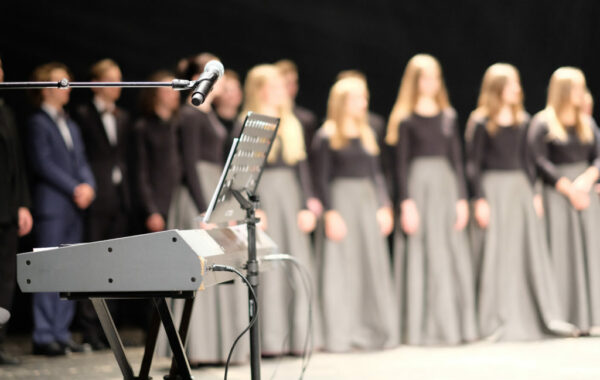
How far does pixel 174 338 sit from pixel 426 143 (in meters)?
3.10

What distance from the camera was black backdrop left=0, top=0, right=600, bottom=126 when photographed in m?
6.89

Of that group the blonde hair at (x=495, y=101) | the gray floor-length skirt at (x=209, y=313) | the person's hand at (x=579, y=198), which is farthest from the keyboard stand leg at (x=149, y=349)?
the person's hand at (x=579, y=198)

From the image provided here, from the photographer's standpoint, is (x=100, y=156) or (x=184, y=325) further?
(x=100, y=156)

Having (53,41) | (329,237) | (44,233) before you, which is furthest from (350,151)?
(53,41)

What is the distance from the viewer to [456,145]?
19.0 ft

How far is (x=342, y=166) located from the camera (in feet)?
18.7

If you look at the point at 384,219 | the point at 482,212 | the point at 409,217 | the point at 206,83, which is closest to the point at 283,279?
the point at 384,219

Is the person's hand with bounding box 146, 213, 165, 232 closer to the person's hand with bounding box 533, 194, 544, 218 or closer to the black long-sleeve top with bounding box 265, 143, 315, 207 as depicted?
the black long-sleeve top with bounding box 265, 143, 315, 207

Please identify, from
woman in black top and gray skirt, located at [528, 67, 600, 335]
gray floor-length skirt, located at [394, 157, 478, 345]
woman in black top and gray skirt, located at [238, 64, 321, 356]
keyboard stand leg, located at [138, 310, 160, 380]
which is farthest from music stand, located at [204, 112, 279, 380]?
woman in black top and gray skirt, located at [528, 67, 600, 335]

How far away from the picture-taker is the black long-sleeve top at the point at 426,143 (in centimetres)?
576

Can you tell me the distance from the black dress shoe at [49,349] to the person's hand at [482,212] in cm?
278

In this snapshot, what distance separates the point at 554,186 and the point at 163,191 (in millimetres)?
2647

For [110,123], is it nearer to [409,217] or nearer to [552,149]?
[409,217]

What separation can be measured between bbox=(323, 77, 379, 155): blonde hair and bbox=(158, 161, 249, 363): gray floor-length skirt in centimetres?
92
